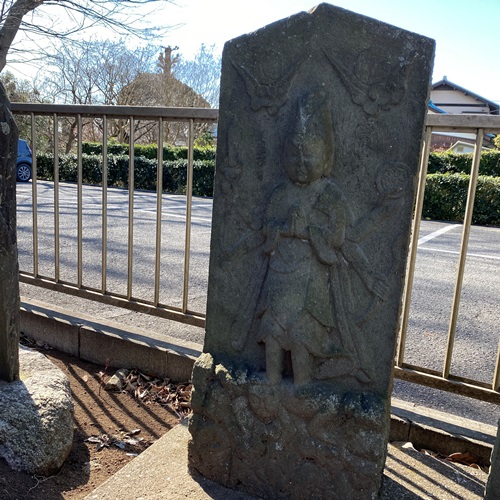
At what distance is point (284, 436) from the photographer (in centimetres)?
189

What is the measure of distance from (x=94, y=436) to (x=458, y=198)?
40.4 feet

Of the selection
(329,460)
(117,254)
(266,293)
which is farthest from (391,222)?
(117,254)

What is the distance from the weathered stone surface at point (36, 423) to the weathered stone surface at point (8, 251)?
0.42 feet

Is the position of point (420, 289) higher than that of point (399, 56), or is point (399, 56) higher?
point (399, 56)

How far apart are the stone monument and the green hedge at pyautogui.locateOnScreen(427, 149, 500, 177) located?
13597mm

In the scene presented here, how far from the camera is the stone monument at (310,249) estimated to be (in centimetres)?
167

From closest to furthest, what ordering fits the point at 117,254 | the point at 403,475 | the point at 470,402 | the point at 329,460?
the point at 329,460 → the point at 403,475 → the point at 470,402 → the point at 117,254

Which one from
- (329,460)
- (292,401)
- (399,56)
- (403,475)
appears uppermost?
(399,56)

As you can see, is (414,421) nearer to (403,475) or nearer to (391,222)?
(403,475)

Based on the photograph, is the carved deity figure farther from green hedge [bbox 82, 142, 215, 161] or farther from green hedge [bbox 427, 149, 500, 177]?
green hedge [bbox 82, 142, 215, 161]

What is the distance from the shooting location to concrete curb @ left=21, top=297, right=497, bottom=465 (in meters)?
2.32

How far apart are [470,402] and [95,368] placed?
2.39m

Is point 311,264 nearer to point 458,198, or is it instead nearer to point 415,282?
point 415,282

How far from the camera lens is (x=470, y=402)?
3018 mm
